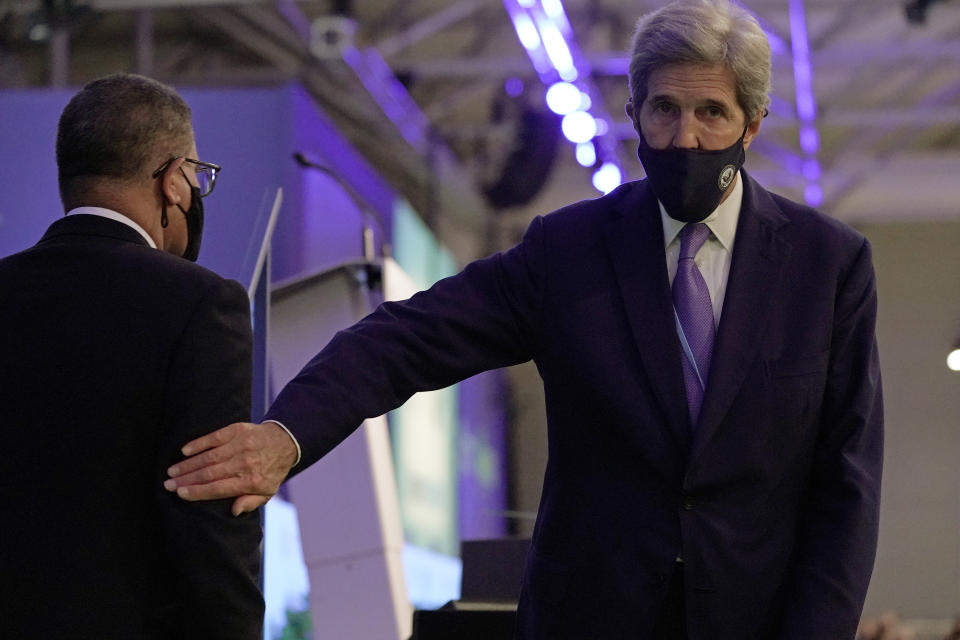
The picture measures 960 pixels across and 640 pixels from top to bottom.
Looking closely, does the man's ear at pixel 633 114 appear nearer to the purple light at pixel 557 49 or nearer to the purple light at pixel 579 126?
the purple light at pixel 557 49

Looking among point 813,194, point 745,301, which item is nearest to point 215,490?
point 745,301

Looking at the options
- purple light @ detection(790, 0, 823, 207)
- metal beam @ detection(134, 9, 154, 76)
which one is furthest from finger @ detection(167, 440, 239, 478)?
metal beam @ detection(134, 9, 154, 76)

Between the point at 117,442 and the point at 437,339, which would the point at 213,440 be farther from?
the point at 437,339

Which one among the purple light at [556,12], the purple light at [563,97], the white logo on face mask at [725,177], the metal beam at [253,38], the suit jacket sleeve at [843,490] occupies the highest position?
the metal beam at [253,38]

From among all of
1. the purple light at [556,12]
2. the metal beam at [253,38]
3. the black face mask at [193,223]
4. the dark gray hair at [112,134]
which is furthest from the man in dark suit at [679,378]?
the metal beam at [253,38]

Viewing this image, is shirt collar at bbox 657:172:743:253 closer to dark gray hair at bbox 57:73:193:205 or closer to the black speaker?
dark gray hair at bbox 57:73:193:205

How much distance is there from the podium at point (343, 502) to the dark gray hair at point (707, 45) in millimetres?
1225

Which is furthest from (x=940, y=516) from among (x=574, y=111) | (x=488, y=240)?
(x=574, y=111)

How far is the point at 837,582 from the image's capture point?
1.81 metres

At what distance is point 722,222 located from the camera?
1.95 metres

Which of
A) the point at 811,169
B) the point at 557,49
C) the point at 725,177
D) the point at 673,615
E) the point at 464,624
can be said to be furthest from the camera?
the point at 811,169

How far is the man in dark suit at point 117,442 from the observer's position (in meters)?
1.67

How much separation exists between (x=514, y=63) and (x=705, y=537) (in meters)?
8.29

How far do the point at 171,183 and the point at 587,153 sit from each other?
7873 mm
